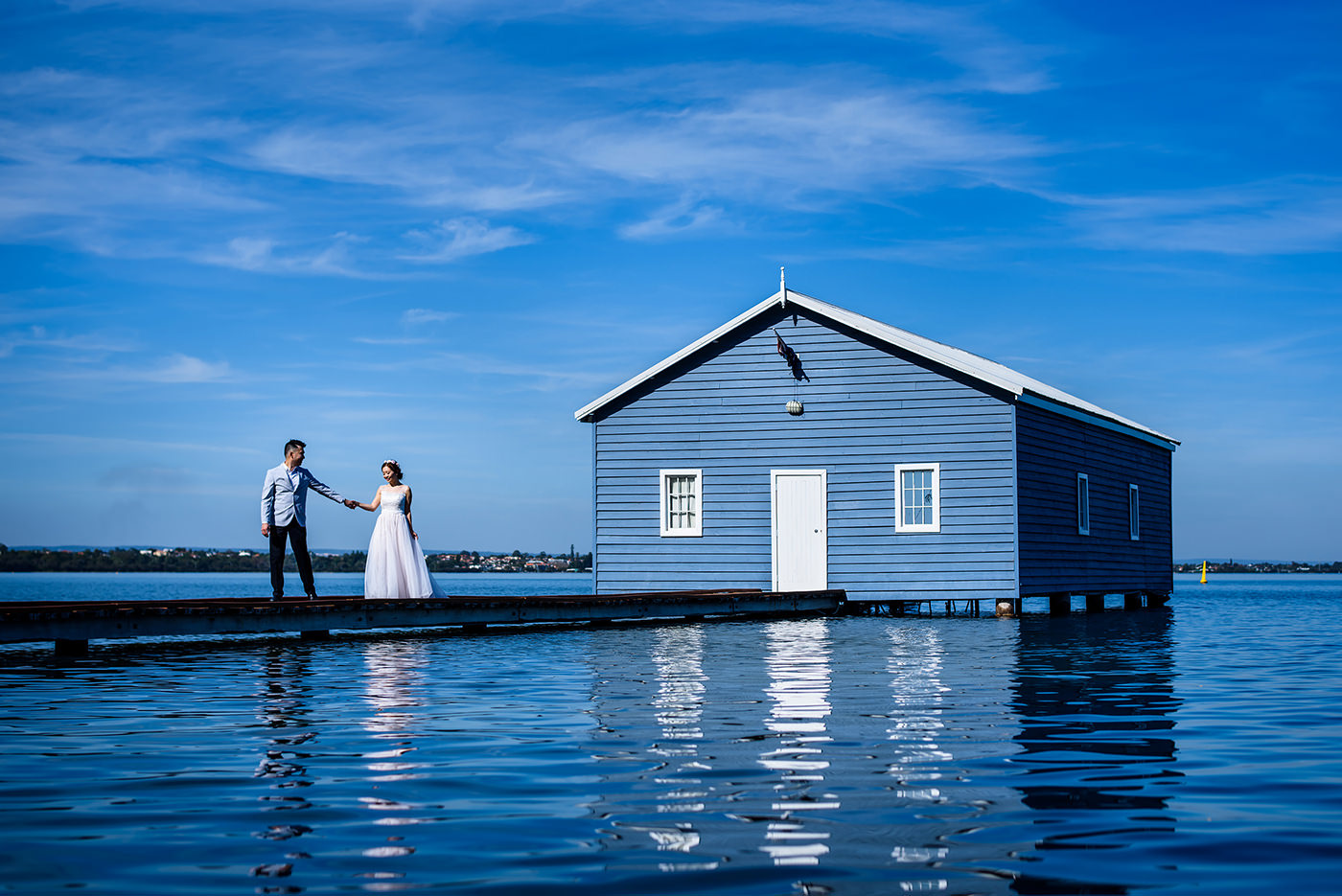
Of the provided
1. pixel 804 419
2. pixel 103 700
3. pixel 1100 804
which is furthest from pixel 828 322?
pixel 1100 804

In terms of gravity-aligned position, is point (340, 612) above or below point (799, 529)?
below

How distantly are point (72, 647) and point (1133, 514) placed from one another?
26074mm

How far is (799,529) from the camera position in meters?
26.4

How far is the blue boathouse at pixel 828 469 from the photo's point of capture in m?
25.3

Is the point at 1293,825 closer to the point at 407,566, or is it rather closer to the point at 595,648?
the point at 595,648

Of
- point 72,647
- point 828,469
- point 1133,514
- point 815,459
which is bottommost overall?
point 72,647

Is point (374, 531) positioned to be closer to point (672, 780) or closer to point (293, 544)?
point (293, 544)

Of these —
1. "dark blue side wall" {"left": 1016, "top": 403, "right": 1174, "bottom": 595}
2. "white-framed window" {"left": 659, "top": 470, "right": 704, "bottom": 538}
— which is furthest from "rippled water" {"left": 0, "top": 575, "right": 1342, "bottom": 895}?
"white-framed window" {"left": 659, "top": 470, "right": 704, "bottom": 538}

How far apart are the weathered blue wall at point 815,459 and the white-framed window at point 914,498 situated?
14 cm

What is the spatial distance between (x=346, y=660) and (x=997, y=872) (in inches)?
434

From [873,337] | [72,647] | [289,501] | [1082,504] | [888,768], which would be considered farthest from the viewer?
[1082,504]

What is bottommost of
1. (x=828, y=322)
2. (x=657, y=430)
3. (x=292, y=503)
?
(x=292, y=503)

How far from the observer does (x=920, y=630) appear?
21.0 m

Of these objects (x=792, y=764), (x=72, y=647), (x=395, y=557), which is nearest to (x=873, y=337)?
(x=395, y=557)
